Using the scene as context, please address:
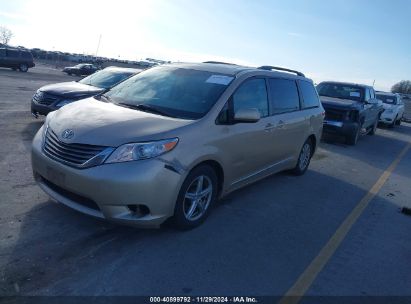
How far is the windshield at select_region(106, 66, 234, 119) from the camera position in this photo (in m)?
4.63

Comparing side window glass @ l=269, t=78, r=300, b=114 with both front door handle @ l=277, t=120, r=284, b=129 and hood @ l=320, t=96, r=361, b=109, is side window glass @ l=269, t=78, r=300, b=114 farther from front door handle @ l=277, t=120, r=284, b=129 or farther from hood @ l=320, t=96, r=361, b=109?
hood @ l=320, t=96, r=361, b=109

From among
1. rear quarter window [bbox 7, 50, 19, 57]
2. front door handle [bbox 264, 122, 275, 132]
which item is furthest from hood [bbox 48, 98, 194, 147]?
rear quarter window [bbox 7, 50, 19, 57]

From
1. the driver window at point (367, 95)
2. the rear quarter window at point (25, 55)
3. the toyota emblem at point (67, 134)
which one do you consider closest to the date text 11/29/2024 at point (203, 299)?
the toyota emblem at point (67, 134)

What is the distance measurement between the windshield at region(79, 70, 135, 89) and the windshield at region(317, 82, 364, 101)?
696cm

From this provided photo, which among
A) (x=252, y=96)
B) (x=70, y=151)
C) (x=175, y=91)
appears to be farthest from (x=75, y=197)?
(x=252, y=96)

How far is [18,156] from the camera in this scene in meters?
6.60

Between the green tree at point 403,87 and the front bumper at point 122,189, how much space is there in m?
124

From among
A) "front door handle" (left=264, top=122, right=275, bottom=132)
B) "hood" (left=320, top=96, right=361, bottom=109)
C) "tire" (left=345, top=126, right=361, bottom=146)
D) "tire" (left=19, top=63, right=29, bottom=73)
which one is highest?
"hood" (left=320, top=96, right=361, bottom=109)

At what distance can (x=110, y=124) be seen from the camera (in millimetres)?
4074

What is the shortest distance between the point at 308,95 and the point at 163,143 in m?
4.37

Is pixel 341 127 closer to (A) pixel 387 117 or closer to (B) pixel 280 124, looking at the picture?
(B) pixel 280 124

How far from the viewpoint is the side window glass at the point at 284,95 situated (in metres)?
5.96

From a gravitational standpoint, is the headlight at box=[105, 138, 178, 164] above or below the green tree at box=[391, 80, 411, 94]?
below

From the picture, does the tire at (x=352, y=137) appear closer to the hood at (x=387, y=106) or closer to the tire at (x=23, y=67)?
the hood at (x=387, y=106)
